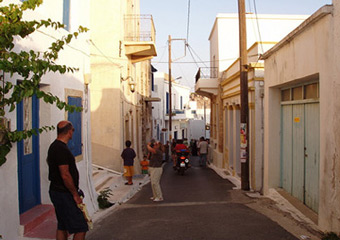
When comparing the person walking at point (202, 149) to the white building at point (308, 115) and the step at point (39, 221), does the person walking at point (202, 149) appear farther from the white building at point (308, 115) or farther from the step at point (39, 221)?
the step at point (39, 221)

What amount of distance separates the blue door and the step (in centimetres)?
12

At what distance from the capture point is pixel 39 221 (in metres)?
5.87

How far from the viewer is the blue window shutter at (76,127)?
7.58 m

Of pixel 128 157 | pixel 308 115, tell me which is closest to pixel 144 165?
pixel 128 157

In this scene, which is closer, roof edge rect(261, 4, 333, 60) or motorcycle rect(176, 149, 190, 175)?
roof edge rect(261, 4, 333, 60)

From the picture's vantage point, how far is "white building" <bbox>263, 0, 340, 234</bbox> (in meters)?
5.72

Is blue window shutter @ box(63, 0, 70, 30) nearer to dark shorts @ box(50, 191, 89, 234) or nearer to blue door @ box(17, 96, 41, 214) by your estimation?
blue door @ box(17, 96, 41, 214)

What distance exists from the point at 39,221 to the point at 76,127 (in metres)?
2.55

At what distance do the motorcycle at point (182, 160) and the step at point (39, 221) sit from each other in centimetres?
1099

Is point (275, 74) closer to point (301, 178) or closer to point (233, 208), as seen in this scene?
point (301, 178)

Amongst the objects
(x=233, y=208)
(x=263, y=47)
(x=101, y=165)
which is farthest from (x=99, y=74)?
(x=233, y=208)

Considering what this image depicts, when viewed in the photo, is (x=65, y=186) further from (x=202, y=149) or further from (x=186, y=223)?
(x=202, y=149)

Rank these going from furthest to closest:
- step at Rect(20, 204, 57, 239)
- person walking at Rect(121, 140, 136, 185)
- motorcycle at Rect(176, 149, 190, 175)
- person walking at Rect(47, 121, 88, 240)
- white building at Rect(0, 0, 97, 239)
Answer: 1. motorcycle at Rect(176, 149, 190, 175)
2. person walking at Rect(121, 140, 136, 185)
3. step at Rect(20, 204, 57, 239)
4. white building at Rect(0, 0, 97, 239)
5. person walking at Rect(47, 121, 88, 240)

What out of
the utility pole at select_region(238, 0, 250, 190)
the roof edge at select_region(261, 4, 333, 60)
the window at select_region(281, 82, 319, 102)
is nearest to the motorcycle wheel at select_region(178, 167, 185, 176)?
the utility pole at select_region(238, 0, 250, 190)
